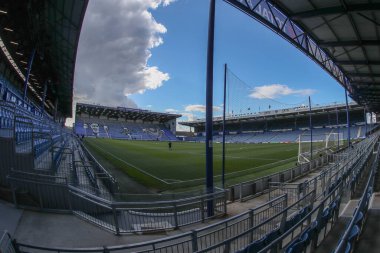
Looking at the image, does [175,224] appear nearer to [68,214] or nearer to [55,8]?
[68,214]

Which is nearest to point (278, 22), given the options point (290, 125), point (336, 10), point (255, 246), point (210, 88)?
point (336, 10)

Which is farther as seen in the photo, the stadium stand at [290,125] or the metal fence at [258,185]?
the stadium stand at [290,125]

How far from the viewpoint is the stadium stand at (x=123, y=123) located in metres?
89.2

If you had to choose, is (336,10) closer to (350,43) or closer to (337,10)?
(337,10)

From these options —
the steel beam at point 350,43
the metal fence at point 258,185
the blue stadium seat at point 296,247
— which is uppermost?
the steel beam at point 350,43

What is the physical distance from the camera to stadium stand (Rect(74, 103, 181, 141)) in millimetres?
89250

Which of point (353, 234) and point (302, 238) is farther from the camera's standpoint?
point (302, 238)

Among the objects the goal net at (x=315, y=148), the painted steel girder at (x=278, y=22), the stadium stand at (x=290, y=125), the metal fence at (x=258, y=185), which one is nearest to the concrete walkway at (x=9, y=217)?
the metal fence at (x=258, y=185)

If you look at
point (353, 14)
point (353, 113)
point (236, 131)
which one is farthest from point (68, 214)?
point (236, 131)

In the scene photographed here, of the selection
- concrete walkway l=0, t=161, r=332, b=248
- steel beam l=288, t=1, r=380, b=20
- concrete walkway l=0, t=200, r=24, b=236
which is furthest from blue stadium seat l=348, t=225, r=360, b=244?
steel beam l=288, t=1, r=380, b=20

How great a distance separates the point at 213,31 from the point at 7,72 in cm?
2868

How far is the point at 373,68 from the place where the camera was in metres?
17.4

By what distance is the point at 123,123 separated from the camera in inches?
3979

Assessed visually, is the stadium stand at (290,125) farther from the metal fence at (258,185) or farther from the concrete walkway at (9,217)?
the concrete walkway at (9,217)
